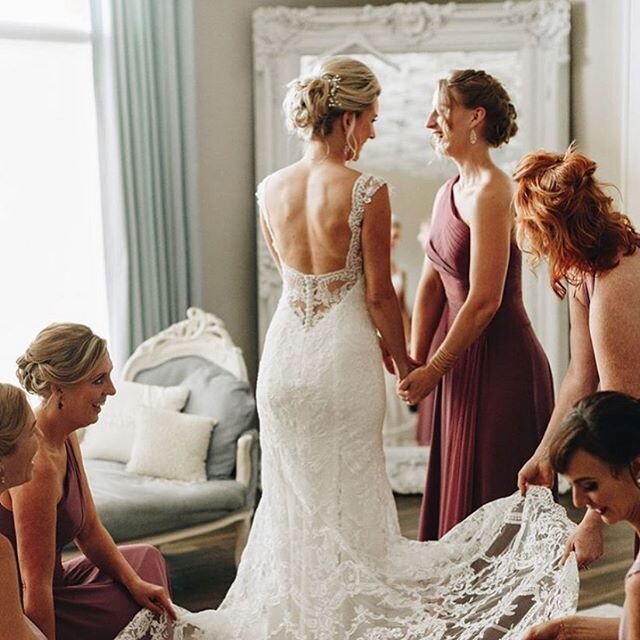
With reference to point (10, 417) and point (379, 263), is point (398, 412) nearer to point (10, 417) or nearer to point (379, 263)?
point (379, 263)

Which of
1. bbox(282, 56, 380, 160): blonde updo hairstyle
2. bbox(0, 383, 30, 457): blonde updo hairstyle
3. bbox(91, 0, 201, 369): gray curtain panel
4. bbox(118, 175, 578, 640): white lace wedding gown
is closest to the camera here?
bbox(0, 383, 30, 457): blonde updo hairstyle

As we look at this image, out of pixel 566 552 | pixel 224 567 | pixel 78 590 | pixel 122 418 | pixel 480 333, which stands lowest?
pixel 224 567

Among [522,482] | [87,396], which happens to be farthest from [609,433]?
[87,396]

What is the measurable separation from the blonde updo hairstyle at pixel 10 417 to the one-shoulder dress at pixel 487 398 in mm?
1476

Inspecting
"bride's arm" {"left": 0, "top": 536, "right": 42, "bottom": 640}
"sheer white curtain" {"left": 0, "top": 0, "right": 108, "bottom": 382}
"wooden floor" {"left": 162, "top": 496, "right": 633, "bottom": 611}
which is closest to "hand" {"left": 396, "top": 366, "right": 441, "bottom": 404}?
"wooden floor" {"left": 162, "top": 496, "right": 633, "bottom": 611}

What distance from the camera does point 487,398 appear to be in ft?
10.9

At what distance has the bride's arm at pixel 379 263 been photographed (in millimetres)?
3195

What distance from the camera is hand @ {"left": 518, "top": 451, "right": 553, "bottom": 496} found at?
278 cm

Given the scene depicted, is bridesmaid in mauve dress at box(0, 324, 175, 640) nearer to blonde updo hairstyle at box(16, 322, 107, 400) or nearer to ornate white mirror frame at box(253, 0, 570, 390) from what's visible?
blonde updo hairstyle at box(16, 322, 107, 400)

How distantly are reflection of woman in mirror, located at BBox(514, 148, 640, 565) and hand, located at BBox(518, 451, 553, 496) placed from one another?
10.8 inches

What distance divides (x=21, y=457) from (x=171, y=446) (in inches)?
92.5

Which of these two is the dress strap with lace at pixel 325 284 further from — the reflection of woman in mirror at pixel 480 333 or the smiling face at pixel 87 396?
the smiling face at pixel 87 396

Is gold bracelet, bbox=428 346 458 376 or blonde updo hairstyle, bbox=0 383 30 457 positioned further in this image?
gold bracelet, bbox=428 346 458 376

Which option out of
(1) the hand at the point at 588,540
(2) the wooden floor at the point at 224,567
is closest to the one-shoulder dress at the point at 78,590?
(1) the hand at the point at 588,540
